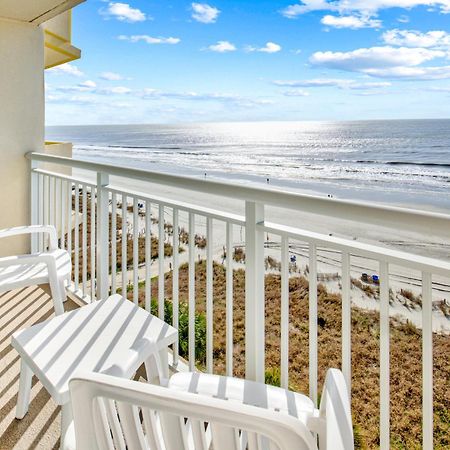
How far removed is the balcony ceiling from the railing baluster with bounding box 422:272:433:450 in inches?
115

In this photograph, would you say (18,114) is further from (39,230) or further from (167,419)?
(167,419)

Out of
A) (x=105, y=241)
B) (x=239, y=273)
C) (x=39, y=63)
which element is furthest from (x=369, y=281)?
(x=39, y=63)

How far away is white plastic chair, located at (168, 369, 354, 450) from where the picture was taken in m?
0.86

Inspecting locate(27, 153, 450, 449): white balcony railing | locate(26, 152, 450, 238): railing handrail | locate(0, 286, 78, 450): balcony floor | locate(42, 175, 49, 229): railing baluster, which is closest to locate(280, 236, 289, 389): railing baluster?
locate(27, 153, 450, 449): white balcony railing

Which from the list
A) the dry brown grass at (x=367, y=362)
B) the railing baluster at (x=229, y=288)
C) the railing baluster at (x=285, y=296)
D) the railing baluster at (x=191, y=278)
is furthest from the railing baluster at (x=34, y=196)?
the railing baluster at (x=285, y=296)

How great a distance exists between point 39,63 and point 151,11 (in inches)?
1258

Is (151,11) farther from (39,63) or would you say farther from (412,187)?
(39,63)

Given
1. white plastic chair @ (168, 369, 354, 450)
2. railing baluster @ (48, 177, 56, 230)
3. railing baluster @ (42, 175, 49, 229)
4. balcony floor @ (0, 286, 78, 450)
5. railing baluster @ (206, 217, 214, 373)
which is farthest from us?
Result: railing baluster @ (42, 175, 49, 229)

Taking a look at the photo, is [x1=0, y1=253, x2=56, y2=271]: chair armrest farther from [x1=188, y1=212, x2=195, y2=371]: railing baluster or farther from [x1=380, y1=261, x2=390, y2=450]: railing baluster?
[x1=380, y1=261, x2=390, y2=450]: railing baluster

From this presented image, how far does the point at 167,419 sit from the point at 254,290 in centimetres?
86

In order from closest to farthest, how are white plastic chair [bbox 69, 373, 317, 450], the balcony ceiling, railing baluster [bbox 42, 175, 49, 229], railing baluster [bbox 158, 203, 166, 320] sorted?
white plastic chair [bbox 69, 373, 317, 450] < railing baluster [bbox 158, 203, 166, 320] < the balcony ceiling < railing baluster [bbox 42, 175, 49, 229]

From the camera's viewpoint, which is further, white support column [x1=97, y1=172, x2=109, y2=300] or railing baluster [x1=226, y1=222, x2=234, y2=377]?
white support column [x1=97, y1=172, x2=109, y2=300]

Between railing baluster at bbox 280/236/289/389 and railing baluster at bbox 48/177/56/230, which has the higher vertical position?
railing baluster at bbox 48/177/56/230

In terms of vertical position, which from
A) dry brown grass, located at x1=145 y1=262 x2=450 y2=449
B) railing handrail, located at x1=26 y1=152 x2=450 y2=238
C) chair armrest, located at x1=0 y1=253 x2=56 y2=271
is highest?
railing handrail, located at x1=26 y1=152 x2=450 y2=238
